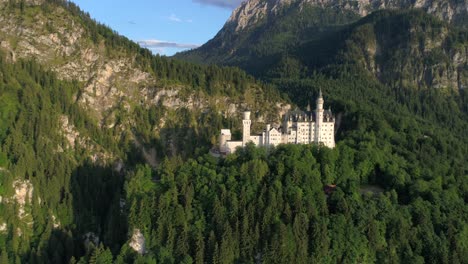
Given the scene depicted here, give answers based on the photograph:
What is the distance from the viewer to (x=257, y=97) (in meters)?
192

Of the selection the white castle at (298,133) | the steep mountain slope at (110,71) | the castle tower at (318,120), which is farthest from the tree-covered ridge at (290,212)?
the steep mountain slope at (110,71)

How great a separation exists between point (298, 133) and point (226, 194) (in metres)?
30.8

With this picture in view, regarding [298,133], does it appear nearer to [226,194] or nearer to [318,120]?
[318,120]

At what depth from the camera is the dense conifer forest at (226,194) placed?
10131cm

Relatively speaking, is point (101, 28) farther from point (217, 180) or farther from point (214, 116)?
point (217, 180)

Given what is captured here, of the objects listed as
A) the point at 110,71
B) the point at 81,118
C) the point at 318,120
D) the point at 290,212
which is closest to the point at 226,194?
the point at 290,212

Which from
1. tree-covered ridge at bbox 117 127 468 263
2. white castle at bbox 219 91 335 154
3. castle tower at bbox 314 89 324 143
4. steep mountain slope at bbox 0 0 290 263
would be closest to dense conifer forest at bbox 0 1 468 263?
tree-covered ridge at bbox 117 127 468 263

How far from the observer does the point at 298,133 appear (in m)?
130

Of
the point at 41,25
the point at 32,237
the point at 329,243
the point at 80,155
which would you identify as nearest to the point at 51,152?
the point at 80,155

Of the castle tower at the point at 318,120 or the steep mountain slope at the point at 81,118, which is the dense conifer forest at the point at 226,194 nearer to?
the steep mountain slope at the point at 81,118

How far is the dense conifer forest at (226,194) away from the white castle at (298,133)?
15.1 feet

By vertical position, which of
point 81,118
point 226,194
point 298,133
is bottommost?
point 226,194

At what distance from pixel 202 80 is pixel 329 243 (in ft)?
342

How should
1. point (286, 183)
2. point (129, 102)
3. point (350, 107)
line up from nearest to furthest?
point (286, 183) → point (350, 107) → point (129, 102)
